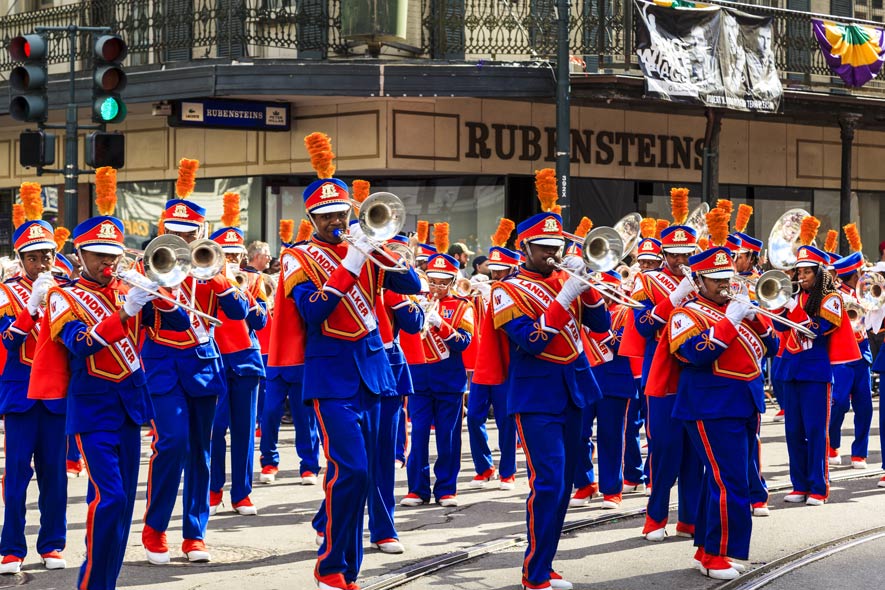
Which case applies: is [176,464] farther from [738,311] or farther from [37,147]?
[37,147]

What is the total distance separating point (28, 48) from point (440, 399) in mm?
5220

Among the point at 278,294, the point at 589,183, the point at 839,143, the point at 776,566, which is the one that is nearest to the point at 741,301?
the point at 776,566

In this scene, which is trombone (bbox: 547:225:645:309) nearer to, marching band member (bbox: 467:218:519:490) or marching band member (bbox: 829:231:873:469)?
marching band member (bbox: 467:218:519:490)

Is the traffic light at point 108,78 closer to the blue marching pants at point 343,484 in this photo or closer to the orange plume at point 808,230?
the orange plume at point 808,230

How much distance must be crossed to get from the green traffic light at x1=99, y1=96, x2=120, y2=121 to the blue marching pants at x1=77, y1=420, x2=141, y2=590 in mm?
6684

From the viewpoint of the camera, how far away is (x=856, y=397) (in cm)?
1367

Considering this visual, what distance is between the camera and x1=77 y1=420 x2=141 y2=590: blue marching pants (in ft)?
24.2

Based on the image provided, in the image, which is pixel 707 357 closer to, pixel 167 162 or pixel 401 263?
pixel 401 263

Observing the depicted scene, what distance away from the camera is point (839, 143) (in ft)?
84.3

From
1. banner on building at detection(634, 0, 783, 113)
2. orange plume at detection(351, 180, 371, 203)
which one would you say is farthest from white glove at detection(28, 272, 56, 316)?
banner on building at detection(634, 0, 783, 113)

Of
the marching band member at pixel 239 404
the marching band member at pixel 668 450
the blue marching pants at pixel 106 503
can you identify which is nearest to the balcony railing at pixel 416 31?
the marching band member at pixel 239 404

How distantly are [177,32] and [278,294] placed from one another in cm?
1395

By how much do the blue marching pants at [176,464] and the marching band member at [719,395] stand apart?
3016 millimetres

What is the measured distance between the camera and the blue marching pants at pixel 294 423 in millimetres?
12562
